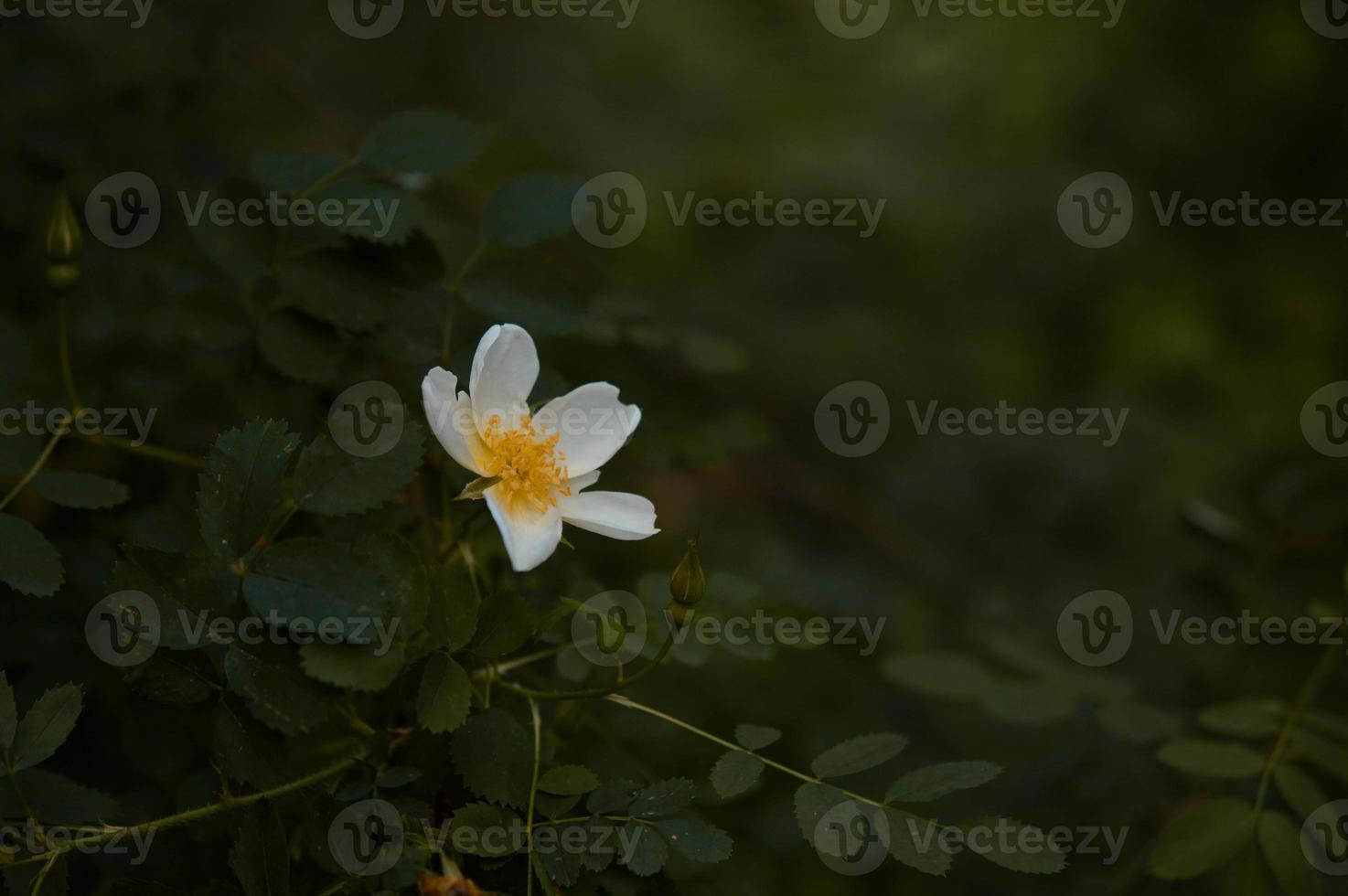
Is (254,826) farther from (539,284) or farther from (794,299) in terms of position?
(794,299)

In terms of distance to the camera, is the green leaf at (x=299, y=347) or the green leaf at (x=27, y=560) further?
the green leaf at (x=299, y=347)

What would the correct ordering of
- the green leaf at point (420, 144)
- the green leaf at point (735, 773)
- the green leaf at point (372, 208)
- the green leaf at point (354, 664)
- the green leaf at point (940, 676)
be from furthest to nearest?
the green leaf at point (940, 676), the green leaf at point (420, 144), the green leaf at point (372, 208), the green leaf at point (735, 773), the green leaf at point (354, 664)

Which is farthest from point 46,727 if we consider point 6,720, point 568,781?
point 568,781

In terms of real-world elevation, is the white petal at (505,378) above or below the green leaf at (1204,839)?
above

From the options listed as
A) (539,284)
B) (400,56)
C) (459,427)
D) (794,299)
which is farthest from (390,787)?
(400,56)

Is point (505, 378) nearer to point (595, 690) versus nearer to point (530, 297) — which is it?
point (530, 297)

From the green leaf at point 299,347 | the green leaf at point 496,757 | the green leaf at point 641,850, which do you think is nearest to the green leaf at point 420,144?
the green leaf at point 299,347

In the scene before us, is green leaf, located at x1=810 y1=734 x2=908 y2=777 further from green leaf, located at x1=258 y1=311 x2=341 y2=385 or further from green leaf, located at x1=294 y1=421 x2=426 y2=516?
green leaf, located at x1=258 y1=311 x2=341 y2=385

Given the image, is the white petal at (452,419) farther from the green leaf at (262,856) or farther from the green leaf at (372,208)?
the green leaf at (262,856)
